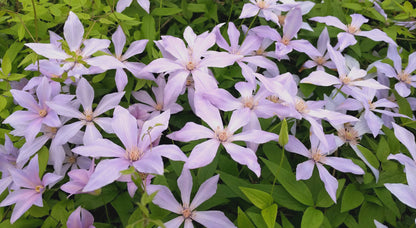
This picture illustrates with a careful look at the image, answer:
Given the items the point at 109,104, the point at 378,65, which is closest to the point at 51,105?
the point at 109,104

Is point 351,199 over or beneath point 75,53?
beneath

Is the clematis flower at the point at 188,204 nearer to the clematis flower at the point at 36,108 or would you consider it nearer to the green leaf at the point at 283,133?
the green leaf at the point at 283,133

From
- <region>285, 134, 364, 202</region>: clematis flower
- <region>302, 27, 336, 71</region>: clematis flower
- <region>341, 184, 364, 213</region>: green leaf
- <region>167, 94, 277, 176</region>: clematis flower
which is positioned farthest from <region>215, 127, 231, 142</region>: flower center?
<region>302, 27, 336, 71</region>: clematis flower

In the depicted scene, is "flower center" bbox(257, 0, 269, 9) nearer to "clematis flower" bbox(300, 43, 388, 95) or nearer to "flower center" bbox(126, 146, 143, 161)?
"clematis flower" bbox(300, 43, 388, 95)

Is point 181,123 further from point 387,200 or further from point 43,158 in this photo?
point 387,200

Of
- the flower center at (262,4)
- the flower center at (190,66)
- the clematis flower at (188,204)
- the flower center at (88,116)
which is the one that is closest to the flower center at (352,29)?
the flower center at (262,4)

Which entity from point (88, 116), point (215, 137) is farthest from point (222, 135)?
point (88, 116)

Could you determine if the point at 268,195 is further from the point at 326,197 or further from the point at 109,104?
the point at 109,104
